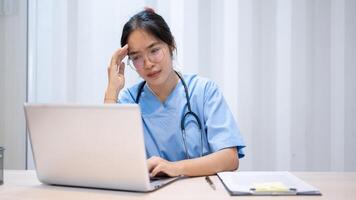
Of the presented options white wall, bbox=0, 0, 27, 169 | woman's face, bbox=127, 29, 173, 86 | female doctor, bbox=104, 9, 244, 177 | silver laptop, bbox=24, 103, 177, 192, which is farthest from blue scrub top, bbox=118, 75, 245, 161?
white wall, bbox=0, 0, 27, 169

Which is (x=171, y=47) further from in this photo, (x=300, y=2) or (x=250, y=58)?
(x=300, y=2)

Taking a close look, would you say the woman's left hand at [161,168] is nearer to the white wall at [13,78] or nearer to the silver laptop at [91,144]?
the silver laptop at [91,144]

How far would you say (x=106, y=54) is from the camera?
7.33 feet

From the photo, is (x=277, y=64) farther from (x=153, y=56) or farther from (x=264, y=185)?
(x=264, y=185)

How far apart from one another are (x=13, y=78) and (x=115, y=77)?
854 millimetres

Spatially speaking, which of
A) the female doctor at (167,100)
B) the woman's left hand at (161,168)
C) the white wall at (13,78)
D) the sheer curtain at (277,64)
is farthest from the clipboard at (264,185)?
the white wall at (13,78)

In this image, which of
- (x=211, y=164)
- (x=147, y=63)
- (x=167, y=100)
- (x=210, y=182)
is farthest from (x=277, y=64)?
(x=210, y=182)

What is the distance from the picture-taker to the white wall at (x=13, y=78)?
2.20 m

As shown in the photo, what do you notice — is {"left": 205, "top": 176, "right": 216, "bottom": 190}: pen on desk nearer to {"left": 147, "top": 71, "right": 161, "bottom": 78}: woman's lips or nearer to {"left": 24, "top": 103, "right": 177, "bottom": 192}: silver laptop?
{"left": 24, "top": 103, "right": 177, "bottom": 192}: silver laptop

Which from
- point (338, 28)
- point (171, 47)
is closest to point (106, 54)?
point (171, 47)

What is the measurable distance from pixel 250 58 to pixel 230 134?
825mm

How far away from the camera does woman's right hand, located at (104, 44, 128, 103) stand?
1.62m

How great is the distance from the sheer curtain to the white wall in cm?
43

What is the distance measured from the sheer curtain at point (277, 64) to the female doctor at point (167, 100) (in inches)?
22.2
